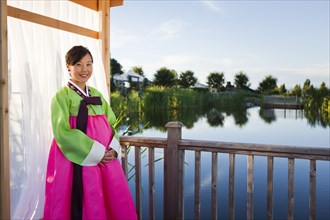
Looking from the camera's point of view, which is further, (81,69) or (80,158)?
(81,69)

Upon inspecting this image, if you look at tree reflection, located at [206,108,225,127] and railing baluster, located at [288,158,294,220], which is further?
tree reflection, located at [206,108,225,127]

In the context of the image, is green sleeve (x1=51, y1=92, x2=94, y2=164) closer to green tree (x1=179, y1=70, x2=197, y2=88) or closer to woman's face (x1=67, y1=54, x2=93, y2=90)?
woman's face (x1=67, y1=54, x2=93, y2=90)

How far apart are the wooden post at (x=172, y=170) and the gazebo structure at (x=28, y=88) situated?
2.58ft

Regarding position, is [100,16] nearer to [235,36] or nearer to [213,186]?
[213,186]

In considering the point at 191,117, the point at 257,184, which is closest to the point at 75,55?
the point at 257,184

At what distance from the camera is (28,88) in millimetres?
1997

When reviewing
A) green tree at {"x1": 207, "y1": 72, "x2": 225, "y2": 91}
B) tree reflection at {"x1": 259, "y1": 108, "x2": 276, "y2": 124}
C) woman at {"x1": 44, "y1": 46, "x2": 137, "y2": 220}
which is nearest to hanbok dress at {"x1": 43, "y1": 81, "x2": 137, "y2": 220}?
woman at {"x1": 44, "y1": 46, "x2": 137, "y2": 220}

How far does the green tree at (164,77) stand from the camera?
3656 cm

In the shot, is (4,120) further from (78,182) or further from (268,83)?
(268,83)

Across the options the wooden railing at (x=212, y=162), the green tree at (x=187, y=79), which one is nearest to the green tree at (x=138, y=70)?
the green tree at (x=187, y=79)

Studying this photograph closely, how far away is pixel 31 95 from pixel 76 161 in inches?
19.8

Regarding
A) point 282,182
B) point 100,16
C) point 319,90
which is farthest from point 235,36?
point 100,16

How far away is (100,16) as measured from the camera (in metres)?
2.65

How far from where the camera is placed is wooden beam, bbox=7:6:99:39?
1.94m
